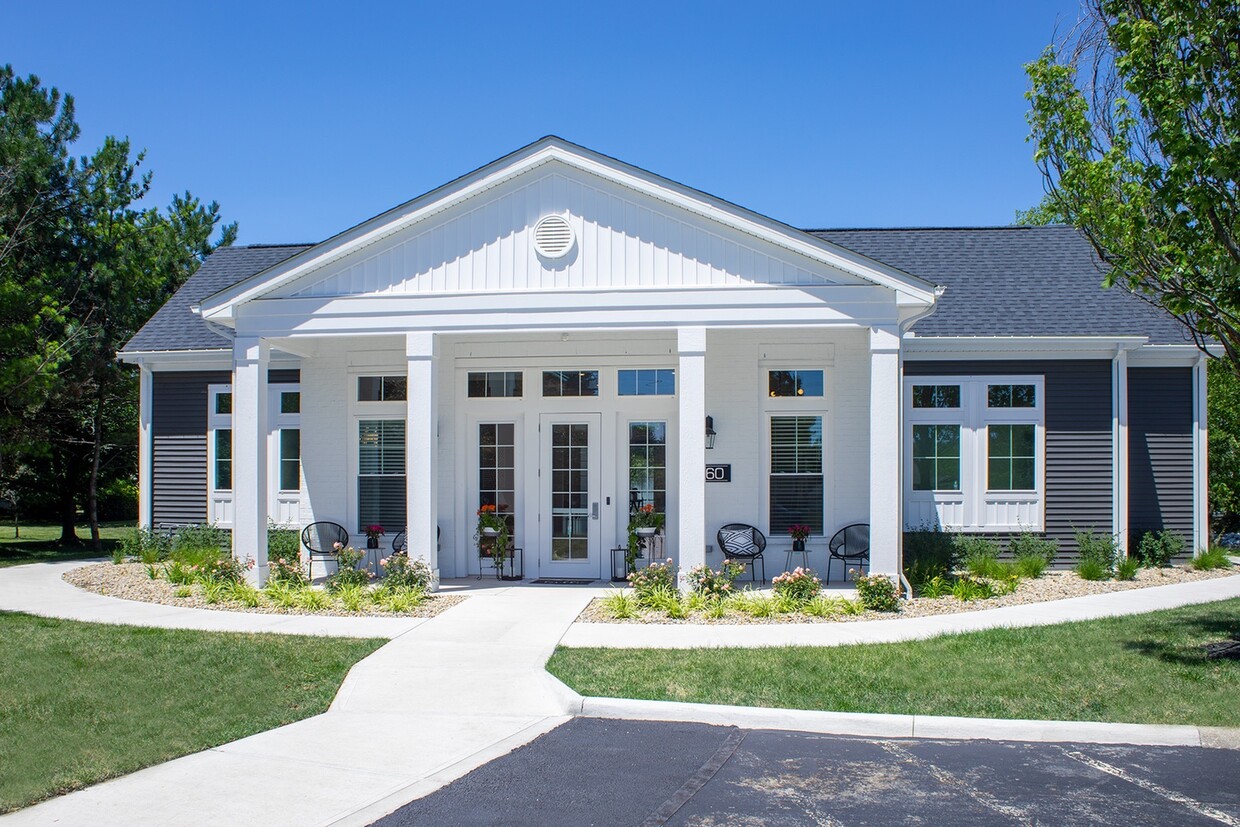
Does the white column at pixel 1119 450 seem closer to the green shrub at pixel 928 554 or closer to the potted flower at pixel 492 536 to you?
the green shrub at pixel 928 554

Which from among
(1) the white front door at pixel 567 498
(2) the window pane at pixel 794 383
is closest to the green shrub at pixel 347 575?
(1) the white front door at pixel 567 498

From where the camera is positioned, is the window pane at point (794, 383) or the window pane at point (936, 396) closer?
the window pane at point (794, 383)

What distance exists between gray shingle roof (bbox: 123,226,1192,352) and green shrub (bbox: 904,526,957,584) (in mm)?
3054

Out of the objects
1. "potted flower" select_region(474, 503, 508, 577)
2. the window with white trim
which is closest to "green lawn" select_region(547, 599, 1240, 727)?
the window with white trim

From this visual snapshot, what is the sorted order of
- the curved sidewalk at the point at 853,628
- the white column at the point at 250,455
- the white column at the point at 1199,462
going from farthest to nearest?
the white column at the point at 1199,462 < the white column at the point at 250,455 < the curved sidewalk at the point at 853,628

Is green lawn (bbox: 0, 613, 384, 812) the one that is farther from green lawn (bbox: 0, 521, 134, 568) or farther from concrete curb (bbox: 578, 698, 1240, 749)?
green lawn (bbox: 0, 521, 134, 568)

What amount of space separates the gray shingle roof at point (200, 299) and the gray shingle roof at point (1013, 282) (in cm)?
1034

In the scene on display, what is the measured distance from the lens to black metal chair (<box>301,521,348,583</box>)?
15.4 meters

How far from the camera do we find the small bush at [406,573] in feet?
41.4

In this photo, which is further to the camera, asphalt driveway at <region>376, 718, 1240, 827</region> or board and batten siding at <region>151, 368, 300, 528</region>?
board and batten siding at <region>151, 368, 300, 528</region>

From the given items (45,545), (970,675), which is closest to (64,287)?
(45,545)

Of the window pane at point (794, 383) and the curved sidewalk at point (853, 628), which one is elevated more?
the window pane at point (794, 383)

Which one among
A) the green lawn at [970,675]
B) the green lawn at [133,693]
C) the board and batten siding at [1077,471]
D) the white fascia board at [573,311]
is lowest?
the green lawn at [133,693]

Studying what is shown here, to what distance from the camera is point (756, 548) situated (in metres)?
14.5
